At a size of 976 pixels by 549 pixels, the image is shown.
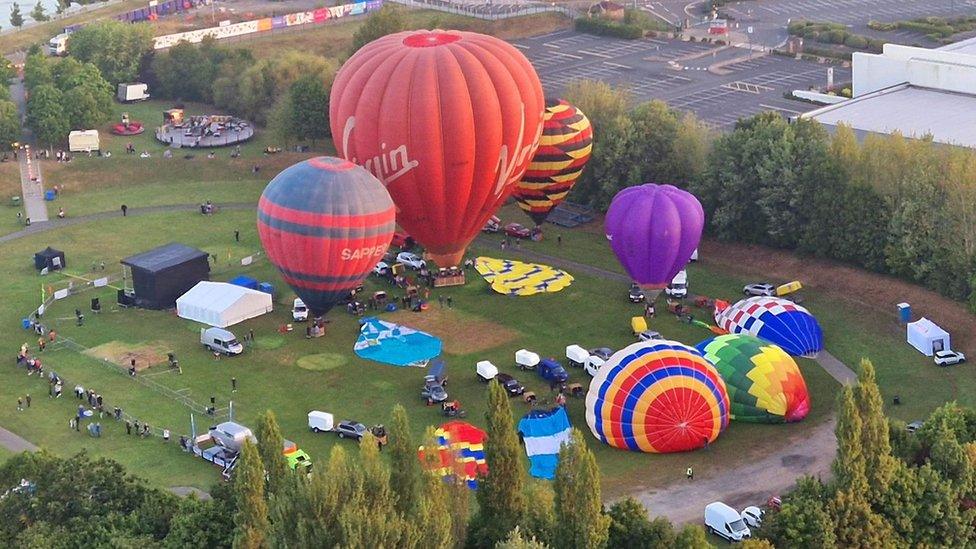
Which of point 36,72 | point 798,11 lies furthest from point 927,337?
point 798,11

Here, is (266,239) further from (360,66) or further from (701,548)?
(701,548)

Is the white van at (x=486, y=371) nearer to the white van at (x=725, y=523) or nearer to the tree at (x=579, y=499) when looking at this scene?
the white van at (x=725, y=523)

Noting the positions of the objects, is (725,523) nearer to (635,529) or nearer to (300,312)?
(635,529)

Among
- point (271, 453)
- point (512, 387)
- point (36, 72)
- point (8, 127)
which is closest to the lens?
point (271, 453)

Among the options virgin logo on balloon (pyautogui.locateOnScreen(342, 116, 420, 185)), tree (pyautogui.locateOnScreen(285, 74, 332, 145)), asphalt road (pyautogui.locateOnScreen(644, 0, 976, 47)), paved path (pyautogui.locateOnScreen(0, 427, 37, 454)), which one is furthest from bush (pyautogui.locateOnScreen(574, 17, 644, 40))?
paved path (pyautogui.locateOnScreen(0, 427, 37, 454))

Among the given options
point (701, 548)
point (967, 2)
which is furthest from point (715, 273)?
point (967, 2)

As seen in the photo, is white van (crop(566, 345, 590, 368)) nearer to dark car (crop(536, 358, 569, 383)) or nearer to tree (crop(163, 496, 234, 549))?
dark car (crop(536, 358, 569, 383))

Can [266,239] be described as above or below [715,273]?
above
